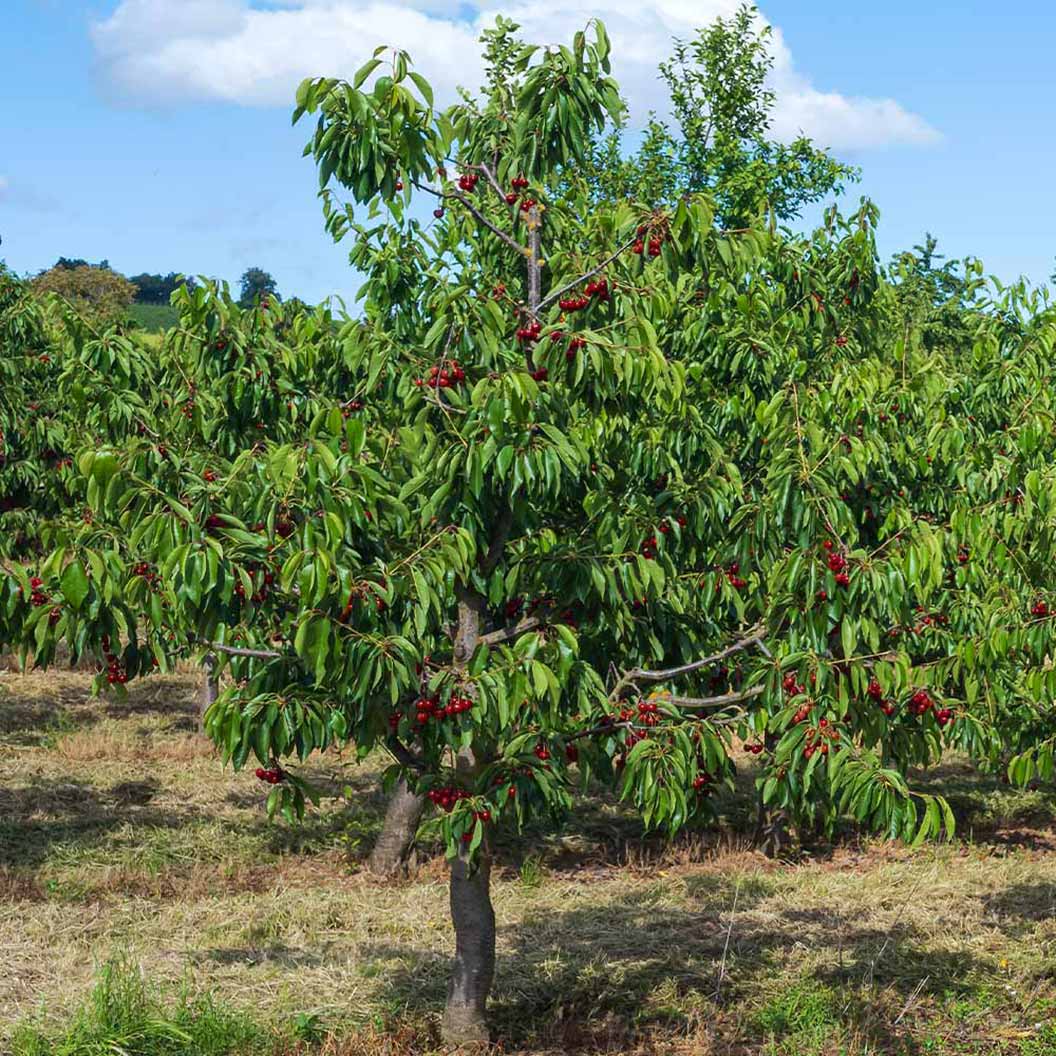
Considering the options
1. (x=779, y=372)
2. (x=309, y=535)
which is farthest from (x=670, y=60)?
(x=309, y=535)

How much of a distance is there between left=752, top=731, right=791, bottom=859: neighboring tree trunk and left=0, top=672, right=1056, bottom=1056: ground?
10.8 inches

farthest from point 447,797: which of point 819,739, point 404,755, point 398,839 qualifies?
point 398,839

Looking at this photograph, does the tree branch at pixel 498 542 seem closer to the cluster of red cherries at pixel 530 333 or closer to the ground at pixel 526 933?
the cluster of red cherries at pixel 530 333

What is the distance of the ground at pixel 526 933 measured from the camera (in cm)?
764

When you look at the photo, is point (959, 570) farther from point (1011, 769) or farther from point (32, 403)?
point (32, 403)

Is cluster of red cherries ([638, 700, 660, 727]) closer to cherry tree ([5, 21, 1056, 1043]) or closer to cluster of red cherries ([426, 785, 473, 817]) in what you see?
cherry tree ([5, 21, 1056, 1043])

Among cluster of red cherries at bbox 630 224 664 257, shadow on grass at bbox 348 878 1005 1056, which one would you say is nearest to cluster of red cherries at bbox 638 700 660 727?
cluster of red cherries at bbox 630 224 664 257

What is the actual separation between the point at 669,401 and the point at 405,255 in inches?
71.4

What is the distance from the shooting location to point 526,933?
9711 millimetres

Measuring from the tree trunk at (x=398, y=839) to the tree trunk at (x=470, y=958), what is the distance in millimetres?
4395

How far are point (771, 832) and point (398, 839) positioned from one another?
3804 mm

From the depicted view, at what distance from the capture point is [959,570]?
916cm

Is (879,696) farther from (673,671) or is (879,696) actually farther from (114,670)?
(114,670)

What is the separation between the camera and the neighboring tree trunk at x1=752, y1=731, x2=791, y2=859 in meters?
12.7
